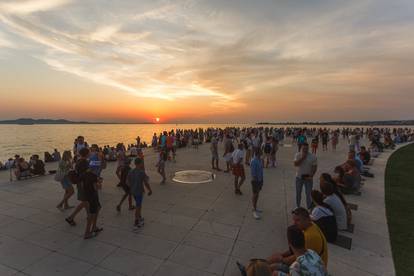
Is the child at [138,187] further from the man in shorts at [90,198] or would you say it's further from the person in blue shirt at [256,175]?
the person in blue shirt at [256,175]

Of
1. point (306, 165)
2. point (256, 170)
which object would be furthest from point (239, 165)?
point (306, 165)

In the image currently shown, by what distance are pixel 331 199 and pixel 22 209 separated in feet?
26.6

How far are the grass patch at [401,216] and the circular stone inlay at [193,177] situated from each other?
6015 millimetres

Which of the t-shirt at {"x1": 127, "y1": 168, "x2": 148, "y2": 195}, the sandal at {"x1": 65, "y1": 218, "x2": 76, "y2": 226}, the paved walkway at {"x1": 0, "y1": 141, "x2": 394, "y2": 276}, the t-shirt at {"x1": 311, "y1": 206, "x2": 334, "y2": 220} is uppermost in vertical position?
the t-shirt at {"x1": 127, "y1": 168, "x2": 148, "y2": 195}

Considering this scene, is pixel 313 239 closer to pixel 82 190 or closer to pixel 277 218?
pixel 277 218

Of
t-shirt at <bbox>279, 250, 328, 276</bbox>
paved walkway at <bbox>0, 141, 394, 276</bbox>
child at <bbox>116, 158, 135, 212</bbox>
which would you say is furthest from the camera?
child at <bbox>116, 158, 135, 212</bbox>

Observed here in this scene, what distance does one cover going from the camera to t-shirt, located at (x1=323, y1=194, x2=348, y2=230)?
4.57 m

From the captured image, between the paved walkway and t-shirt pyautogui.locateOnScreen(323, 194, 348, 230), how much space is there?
1.27ft

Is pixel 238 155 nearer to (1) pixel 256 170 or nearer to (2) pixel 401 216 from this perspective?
(1) pixel 256 170

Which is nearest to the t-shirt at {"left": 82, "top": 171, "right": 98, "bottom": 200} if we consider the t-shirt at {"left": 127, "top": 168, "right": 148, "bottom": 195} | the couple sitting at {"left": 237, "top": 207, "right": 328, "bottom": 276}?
the t-shirt at {"left": 127, "top": 168, "right": 148, "bottom": 195}

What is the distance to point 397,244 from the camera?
4.37 m

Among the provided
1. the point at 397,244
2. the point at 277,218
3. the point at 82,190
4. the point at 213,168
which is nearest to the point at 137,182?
the point at 82,190

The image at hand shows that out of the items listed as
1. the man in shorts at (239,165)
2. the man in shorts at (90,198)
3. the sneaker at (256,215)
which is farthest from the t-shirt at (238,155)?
the man in shorts at (90,198)

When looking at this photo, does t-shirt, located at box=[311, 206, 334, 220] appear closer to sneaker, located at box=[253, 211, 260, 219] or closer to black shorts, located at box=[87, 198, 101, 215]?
sneaker, located at box=[253, 211, 260, 219]
